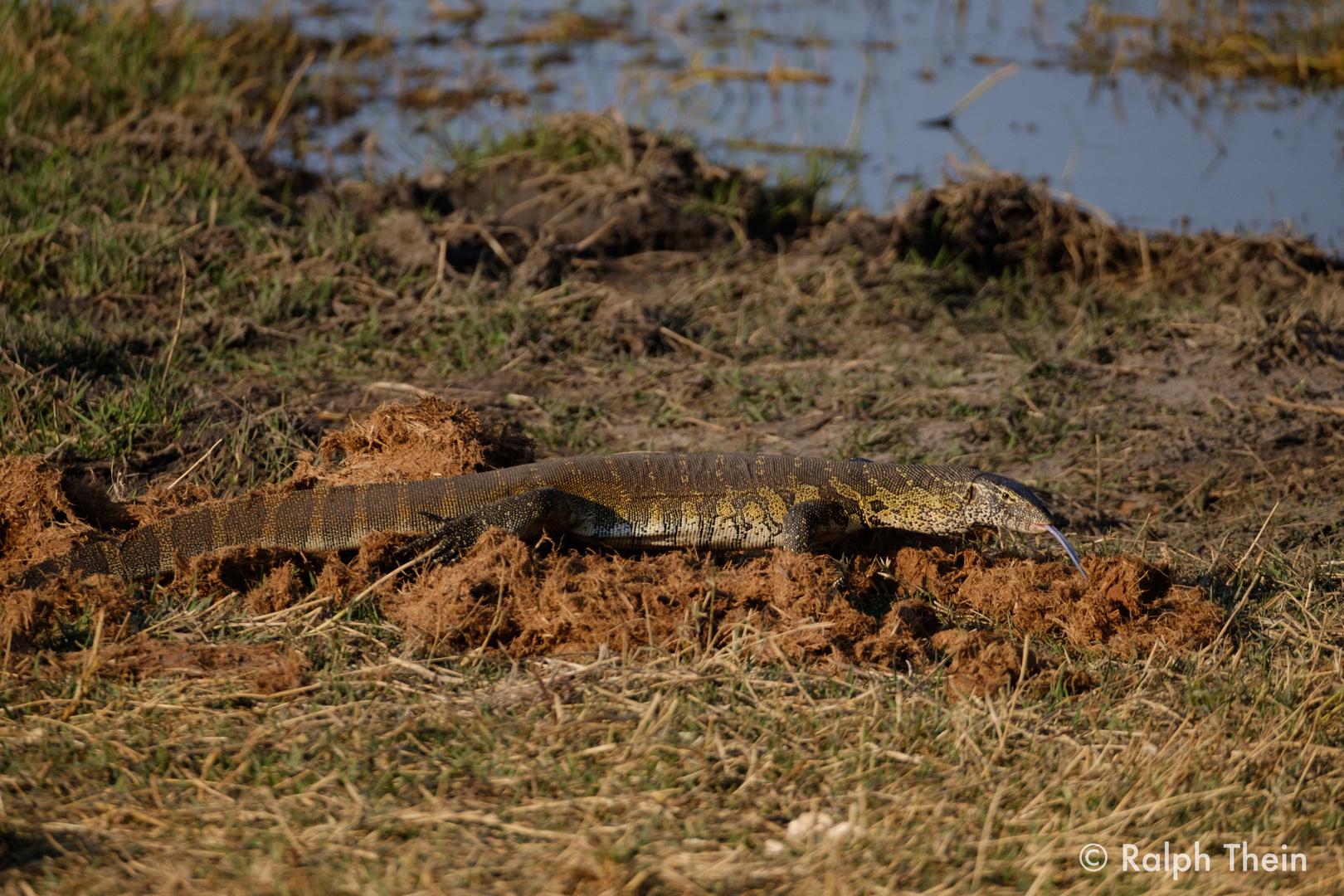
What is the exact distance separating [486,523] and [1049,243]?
5879mm

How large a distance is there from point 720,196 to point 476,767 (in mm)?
6837

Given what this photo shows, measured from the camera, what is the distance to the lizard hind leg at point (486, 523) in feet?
15.3

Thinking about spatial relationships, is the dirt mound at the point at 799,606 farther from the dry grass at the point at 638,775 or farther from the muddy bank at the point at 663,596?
the dry grass at the point at 638,775

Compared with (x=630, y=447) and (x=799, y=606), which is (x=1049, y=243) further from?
(x=799, y=606)

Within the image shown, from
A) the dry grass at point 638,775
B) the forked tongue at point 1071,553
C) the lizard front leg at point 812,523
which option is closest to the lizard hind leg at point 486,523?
the dry grass at point 638,775

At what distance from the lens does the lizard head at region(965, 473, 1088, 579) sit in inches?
198

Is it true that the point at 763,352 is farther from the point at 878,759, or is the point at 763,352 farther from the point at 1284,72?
the point at 1284,72

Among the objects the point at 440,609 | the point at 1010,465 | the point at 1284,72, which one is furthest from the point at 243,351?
the point at 1284,72

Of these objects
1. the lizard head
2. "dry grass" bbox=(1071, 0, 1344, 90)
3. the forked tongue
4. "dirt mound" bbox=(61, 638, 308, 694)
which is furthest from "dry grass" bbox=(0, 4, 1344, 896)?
"dry grass" bbox=(1071, 0, 1344, 90)

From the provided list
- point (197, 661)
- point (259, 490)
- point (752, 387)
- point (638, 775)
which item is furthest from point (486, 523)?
point (752, 387)

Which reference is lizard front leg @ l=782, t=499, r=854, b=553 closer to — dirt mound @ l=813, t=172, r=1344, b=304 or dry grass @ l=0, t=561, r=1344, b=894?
dry grass @ l=0, t=561, r=1344, b=894

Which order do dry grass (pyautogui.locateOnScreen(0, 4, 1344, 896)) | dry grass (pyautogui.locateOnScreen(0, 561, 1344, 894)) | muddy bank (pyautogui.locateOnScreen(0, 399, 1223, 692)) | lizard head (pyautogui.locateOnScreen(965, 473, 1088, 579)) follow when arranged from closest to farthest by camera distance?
dry grass (pyautogui.locateOnScreen(0, 561, 1344, 894))
dry grass (pyautogui.locateOnScreen(0, 4, 1344, 896))
muddy bank (pyautogui.locateOnScreen(0, 399, 1223, 692))
lizard head (pyautogui.locateOnScreen(965, 473, 1088, 579))

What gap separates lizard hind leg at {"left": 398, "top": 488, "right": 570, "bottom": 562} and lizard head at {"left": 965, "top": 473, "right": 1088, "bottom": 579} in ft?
5.46

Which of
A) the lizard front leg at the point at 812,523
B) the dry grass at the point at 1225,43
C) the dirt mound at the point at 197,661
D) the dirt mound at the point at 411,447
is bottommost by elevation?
the dirt mound at the point at 197,661
